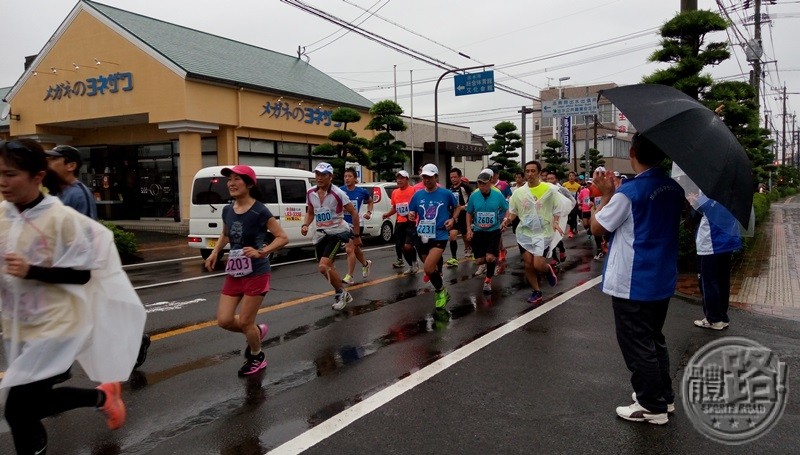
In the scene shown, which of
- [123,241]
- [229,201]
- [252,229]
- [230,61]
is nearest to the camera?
[252,229]

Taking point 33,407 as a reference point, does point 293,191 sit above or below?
above

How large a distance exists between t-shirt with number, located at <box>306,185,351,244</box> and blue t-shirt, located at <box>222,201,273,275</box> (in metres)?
2.62

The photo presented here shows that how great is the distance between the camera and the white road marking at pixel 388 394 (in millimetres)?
3541

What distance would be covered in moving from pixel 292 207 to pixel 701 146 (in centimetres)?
1075

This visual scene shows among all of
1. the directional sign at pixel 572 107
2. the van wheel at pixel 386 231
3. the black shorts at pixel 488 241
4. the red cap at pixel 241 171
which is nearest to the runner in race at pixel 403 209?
the black shorts at pixel 488 241

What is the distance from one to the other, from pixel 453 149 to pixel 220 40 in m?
14.1

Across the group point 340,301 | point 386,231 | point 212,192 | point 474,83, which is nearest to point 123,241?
point 212,192

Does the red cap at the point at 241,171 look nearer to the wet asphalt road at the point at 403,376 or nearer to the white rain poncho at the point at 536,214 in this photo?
the wet asphalt road at the point at 403,376

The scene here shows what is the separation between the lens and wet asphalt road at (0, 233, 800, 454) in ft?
11.8

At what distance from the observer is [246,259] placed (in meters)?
4.73

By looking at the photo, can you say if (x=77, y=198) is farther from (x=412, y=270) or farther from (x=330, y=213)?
(x=412, y=270)

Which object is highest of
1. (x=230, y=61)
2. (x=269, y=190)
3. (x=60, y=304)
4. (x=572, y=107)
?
(x=230, y=61)

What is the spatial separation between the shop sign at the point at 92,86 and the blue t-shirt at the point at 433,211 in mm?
15613

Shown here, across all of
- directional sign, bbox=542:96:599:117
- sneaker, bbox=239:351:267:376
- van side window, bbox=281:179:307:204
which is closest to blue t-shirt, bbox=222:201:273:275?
sneaker, bbox=239:351:267:376
